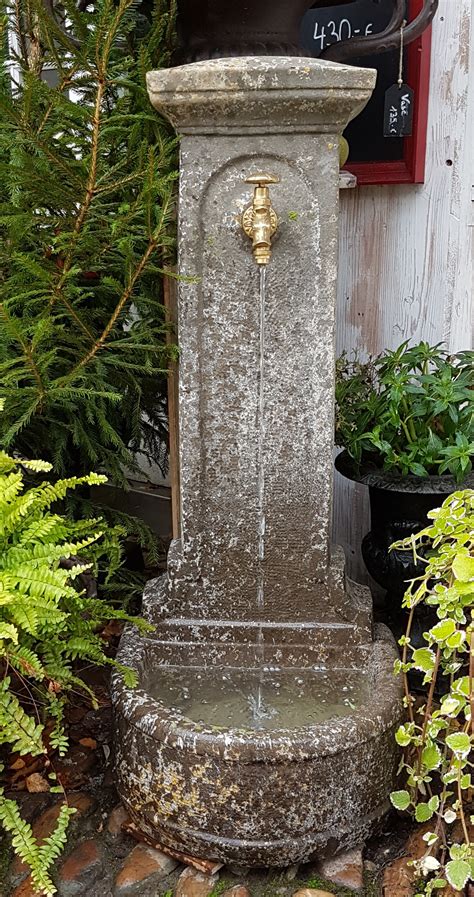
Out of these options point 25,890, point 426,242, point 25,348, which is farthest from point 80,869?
point 426,242

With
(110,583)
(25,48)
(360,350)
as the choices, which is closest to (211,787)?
(110,583)

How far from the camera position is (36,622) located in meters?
2.01

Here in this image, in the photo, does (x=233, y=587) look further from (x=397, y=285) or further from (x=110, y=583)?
(x=397, y=285)

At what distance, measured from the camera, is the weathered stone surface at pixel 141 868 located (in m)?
2.14

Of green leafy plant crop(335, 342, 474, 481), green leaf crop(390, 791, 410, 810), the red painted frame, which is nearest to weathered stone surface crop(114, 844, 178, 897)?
green leaf crop(390, 791, 410, 810)

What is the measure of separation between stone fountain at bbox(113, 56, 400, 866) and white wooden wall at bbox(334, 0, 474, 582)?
106 cm

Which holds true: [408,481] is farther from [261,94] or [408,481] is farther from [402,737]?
[261,94]

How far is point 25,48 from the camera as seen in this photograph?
298 cm

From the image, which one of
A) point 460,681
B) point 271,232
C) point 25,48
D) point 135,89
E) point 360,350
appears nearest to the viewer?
point 460,681

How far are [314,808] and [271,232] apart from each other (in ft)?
4.92

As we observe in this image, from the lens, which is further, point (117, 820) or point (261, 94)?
point (117, 820)

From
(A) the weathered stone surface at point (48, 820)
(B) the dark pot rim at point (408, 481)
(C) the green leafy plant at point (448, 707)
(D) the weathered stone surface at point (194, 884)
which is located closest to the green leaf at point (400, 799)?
(C) the green leafy plant at point (448, 707)

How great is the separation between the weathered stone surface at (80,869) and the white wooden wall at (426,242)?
1762mm

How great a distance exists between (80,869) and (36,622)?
72 cm
